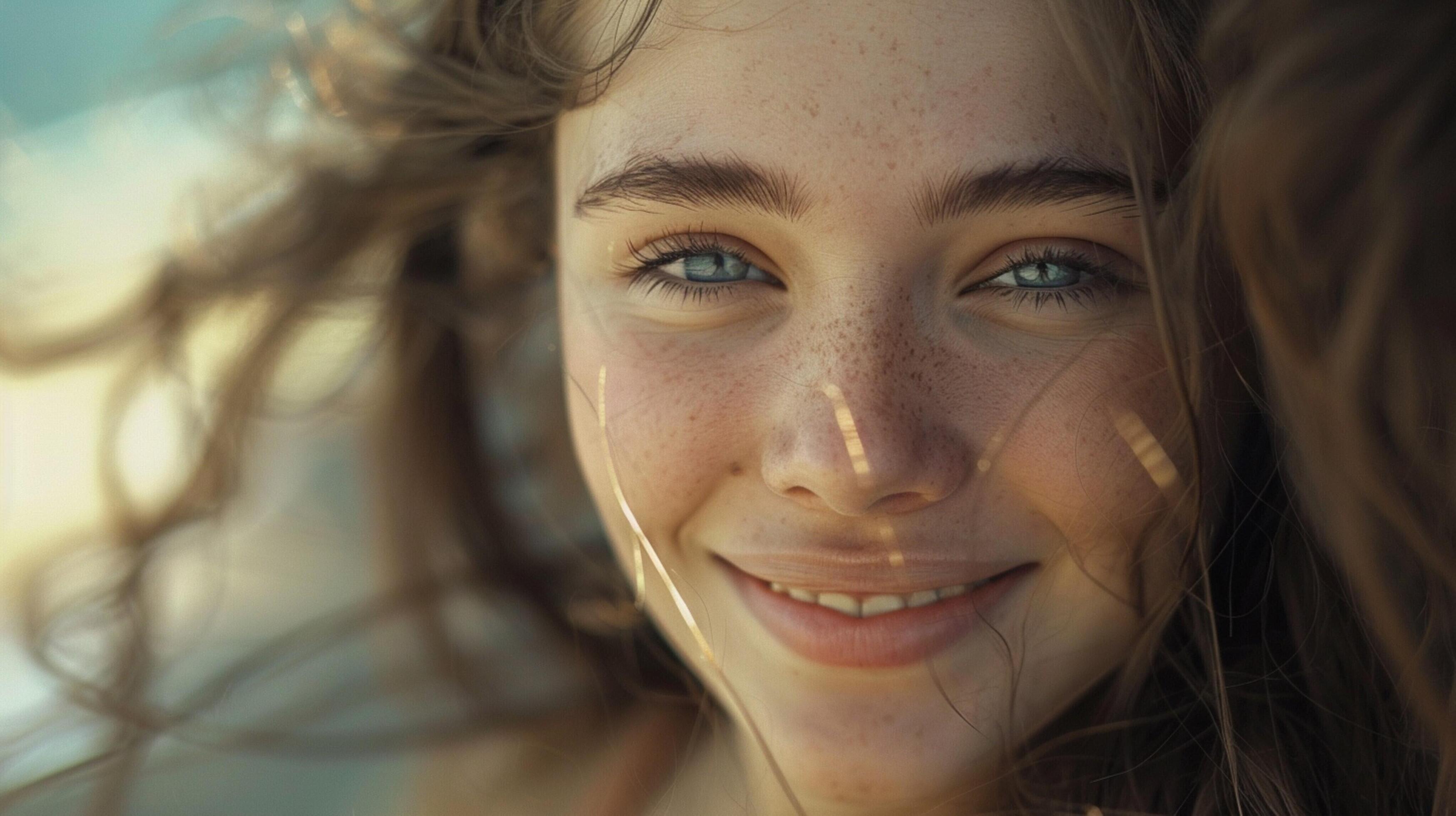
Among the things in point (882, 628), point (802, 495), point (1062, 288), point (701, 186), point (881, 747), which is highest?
Result: point (701, 186)

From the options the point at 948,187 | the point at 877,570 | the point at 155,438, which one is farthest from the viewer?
the point at 155,438

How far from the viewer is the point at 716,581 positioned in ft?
3.63

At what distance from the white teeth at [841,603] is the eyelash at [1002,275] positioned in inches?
11.1

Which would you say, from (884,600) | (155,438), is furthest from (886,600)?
(155,438)

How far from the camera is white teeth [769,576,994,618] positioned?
104cm

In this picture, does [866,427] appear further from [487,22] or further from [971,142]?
[487,22]

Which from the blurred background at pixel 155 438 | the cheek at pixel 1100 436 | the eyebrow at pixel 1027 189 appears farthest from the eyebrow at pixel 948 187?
the blurred background at pixel 155 438

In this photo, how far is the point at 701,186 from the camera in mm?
977

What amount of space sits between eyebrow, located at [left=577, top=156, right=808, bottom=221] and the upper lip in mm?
290

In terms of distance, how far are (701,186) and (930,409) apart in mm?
260

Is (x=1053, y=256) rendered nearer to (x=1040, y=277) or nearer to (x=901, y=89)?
(x=1040, y=277)

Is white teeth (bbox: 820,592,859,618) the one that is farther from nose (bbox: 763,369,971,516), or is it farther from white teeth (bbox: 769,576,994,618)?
nose (bbox: 763,369,971,516)

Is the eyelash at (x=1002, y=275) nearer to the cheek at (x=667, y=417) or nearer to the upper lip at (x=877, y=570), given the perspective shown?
→ the cheek at (x=667, y=417)

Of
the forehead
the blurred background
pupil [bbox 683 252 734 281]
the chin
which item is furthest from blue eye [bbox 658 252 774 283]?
the blurred background
